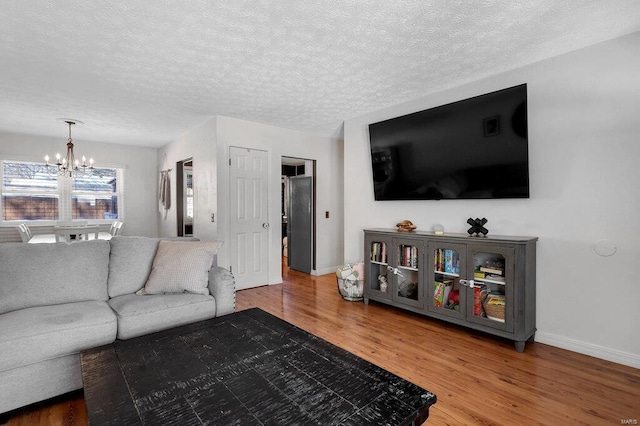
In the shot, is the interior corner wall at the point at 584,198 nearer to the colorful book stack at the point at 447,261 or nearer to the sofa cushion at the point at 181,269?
the colorful book stack at the point at 447,261

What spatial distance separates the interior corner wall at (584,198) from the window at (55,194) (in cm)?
659

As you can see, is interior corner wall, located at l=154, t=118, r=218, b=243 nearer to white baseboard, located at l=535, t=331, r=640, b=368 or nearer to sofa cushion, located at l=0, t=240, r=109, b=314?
sofa cushion, located at l=0, t=240, r=109, b=314

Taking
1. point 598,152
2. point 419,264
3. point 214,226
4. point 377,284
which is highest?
point 598,152

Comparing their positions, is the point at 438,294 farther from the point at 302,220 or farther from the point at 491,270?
the point at 302,220

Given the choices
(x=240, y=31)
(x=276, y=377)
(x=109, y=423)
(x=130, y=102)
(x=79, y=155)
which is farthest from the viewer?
(x=79, y=155)

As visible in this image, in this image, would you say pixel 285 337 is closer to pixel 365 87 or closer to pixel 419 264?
pixel 419 264

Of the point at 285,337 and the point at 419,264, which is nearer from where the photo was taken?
the point at 285,337

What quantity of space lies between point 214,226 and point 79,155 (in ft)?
11.7

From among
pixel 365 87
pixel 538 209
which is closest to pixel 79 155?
pixel 365 87

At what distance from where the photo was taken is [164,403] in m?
1.13

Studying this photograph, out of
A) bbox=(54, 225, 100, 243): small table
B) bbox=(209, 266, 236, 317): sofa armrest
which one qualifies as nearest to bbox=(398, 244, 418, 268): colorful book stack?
bbox=(209, 266, 236, 317): sofa armrest

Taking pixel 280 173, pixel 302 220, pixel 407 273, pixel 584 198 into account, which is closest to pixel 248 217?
pixel 280 173

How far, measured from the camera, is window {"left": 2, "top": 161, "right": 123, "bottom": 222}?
17.4ft

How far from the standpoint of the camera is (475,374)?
2.19 m
